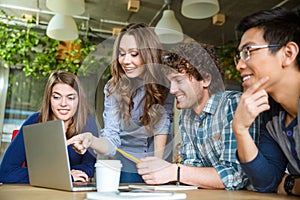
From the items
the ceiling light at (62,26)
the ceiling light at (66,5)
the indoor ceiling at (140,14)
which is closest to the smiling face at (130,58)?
the ceiling light at (66,5)

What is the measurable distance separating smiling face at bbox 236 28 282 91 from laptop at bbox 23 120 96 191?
0.51 meters

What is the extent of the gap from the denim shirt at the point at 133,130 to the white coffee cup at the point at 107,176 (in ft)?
0.27

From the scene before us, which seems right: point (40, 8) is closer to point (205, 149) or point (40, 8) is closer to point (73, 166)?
point (73, 166)

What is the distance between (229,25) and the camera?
3395mm

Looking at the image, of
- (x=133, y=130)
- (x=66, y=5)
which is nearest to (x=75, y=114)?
(x=133, y=130)

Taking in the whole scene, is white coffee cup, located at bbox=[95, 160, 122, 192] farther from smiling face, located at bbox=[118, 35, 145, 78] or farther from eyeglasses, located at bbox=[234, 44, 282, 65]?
eyeglasses, located at bbox=[234, 44, 282, 65]

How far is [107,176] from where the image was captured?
0.72 m

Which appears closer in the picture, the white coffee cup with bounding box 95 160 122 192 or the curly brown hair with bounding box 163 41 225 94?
the white coffee cup with bounding box 95 160 122 192

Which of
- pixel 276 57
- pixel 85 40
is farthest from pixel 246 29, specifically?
pixel 85 40

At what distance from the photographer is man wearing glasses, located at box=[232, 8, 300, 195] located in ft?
2.70

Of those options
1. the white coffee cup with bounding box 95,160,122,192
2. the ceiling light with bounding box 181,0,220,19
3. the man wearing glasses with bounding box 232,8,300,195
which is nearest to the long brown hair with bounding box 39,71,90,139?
the white coffee cup with bounding box 95,160,122,192

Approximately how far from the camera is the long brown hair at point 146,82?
0.84m

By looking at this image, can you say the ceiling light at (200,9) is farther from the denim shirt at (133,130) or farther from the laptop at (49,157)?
the laptop at (49,157)

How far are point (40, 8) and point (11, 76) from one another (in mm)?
961
